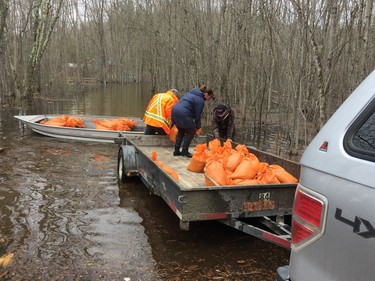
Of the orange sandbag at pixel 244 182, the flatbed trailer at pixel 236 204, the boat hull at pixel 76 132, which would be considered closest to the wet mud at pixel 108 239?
the flatbed trailer at pixel 236 204

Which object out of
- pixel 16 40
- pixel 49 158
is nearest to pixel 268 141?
pixel 49 158

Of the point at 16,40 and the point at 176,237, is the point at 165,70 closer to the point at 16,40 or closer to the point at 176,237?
the point at 16,40

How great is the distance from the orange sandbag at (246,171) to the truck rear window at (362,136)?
328 centimetres

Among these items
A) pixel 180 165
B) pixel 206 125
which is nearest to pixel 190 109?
pixel 180 165

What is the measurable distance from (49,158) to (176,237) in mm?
5604

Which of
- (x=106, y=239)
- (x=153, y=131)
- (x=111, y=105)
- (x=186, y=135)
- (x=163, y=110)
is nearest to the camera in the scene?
(x=106, y=239)

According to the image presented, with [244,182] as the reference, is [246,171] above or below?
above

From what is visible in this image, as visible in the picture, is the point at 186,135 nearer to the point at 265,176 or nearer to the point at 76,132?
the point at 265,176

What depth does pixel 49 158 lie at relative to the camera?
9.65 metres

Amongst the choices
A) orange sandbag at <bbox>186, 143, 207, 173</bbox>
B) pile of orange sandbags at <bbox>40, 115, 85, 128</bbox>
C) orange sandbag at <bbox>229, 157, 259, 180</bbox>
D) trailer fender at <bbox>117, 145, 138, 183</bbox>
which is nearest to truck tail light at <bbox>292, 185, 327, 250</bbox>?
orange sandbag at <bbox>229, 157, 259, 180</bbox>

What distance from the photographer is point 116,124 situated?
39.6 feet

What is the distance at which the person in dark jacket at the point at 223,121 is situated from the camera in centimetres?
841

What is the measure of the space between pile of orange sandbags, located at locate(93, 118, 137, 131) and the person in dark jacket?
4.28 m

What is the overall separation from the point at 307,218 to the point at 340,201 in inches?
10.6
